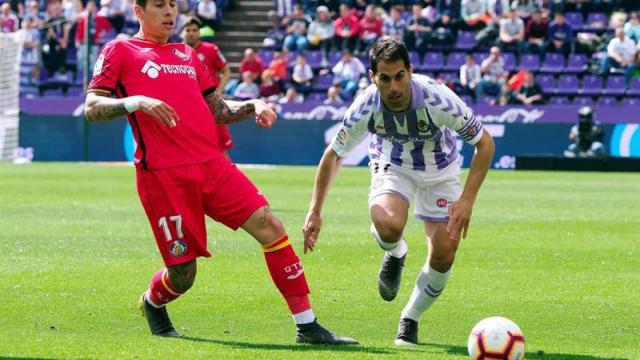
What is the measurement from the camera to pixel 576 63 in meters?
34.0

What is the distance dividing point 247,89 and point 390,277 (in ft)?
77.9

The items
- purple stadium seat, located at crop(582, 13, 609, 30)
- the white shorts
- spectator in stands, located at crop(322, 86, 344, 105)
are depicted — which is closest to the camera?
the white shorts

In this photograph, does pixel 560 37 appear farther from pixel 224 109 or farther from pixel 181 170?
pixel 181 170

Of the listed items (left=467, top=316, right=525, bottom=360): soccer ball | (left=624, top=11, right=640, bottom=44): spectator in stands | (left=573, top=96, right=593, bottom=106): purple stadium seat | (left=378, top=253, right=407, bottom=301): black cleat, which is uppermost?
(left=467, top=316, right=525, bottom=360): soccer ball

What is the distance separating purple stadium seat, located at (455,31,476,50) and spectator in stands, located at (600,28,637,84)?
4.00 meters

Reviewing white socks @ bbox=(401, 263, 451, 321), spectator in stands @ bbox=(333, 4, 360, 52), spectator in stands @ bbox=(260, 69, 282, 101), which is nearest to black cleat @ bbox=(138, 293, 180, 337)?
white socks @ bbox=(401, 263, 451, 321)

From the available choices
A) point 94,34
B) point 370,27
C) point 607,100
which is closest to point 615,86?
point 607,100

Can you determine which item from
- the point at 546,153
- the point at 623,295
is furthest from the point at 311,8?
the point at 623,295

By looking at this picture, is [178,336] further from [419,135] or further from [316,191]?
[419,135]

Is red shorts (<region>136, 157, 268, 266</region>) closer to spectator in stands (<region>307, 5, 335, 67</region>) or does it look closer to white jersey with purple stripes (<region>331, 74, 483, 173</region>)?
white jersey with purple stripes (<region>331, 74, 483, 173</region>)

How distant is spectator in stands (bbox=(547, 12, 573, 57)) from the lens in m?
33.9

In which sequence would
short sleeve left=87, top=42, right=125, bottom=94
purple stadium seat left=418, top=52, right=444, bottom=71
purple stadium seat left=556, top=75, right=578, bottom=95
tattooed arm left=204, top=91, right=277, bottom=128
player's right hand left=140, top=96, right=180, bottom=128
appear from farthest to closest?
purple stadium seat left=418, top=52, right=444, bottom=71 → purple stadium seat left=556, top=75, right=578, bottom=95 → tattooed arm left=204, top=91, right=277, bottom=128 → short sleeve left=87, top=42, right=125, bottom=94 → player's right hand left=140, top=96, right=180, bottom=128

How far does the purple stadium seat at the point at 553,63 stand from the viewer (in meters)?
33.9

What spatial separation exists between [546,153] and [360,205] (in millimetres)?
11870
